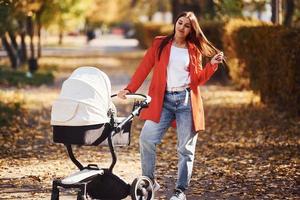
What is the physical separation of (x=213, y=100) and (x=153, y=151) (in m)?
12.0

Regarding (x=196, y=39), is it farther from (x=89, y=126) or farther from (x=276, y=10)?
(x=276, y=10)

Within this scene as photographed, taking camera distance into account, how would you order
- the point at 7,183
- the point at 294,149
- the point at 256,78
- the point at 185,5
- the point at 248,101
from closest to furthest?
the point at 7,183, the point at 294,149, the point at 256,78, the point at 248,101, the point at 185,5

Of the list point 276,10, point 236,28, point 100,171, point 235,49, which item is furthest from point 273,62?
point 100,171

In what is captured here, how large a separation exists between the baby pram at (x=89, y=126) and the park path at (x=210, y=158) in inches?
45.2

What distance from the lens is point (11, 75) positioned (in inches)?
922

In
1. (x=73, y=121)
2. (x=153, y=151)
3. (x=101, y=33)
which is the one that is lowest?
(x=101, y=33)

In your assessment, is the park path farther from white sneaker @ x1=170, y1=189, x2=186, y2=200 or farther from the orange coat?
the orange coat

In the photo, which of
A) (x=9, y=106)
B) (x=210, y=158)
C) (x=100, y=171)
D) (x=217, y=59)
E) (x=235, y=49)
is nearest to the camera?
(x=100, y=171)

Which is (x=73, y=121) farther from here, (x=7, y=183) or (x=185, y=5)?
(x=185, y=5)

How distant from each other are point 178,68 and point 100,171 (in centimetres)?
130

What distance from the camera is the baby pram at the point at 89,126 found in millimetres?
5941

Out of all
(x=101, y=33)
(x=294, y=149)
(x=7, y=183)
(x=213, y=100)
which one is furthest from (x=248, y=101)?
(x=101, y=33)

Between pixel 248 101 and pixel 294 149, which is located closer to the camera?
pixel 294 149

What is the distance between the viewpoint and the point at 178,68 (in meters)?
6.77
